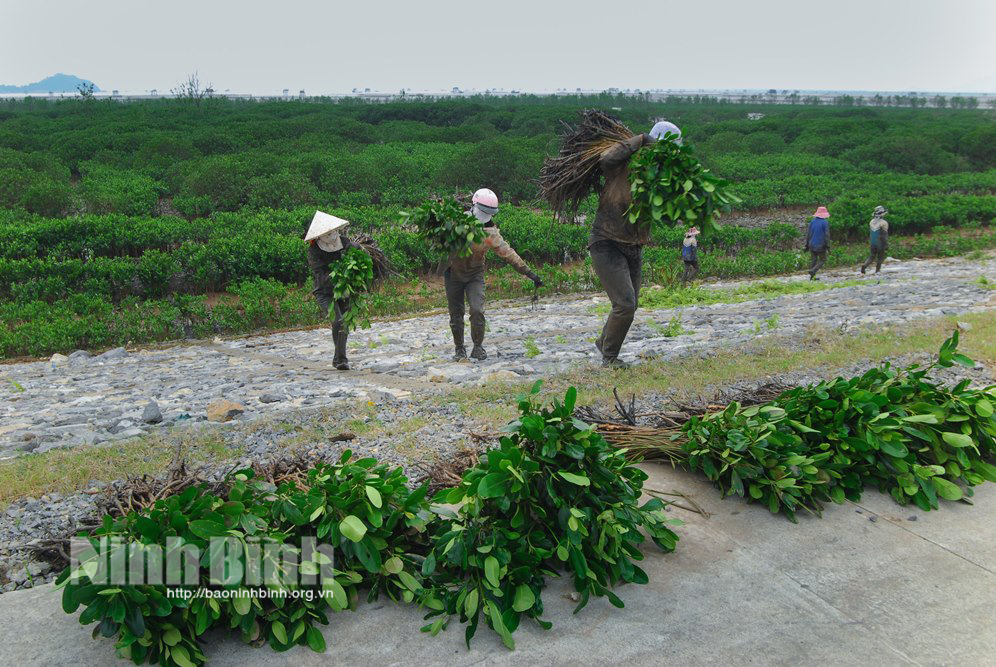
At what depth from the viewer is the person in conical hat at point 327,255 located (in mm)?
8828

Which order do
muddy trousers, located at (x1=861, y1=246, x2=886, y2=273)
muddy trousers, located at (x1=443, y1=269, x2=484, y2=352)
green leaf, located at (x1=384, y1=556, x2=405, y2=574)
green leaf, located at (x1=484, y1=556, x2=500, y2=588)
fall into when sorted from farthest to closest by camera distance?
muddy trousers, located at (x1=861, y1=246, x2=886, y2=273) → muddy trousers, located at (x1=443, y1=269, x2=484, y2=352) → green leaf, located at (x1=384, y1=556, x2=405, y2=574) → green leaf, located at (x1=484, y1=556, x2=500, y2=588)

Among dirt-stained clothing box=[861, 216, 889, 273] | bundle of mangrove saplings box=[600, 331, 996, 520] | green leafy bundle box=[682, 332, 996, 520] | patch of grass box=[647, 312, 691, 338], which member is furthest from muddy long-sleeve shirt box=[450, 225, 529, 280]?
dirt-stained clothing box=[861, 216, 889, 273]

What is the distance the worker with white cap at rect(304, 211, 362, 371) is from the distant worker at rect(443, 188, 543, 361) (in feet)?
4.00

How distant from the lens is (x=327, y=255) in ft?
30.0

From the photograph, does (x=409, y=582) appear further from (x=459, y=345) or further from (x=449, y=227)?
(x=459, y=345)

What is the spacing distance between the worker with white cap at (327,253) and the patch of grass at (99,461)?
3118 mm

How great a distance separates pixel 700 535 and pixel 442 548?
1425 millimetres

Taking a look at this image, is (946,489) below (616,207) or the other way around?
below

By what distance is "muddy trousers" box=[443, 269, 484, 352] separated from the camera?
9.20m

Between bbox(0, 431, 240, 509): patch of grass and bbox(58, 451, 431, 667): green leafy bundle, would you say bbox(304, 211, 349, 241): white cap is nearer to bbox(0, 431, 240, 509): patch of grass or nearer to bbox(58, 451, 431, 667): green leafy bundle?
bbox(0, 431, 240, 509): patch of grass

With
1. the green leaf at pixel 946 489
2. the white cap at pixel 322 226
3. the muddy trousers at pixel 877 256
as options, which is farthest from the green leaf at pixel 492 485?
the muddy trousers at pixel 877 256

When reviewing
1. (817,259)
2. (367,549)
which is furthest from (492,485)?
(817,259)

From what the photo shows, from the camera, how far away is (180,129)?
48469mm

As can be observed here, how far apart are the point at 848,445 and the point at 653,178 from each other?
285 cm
